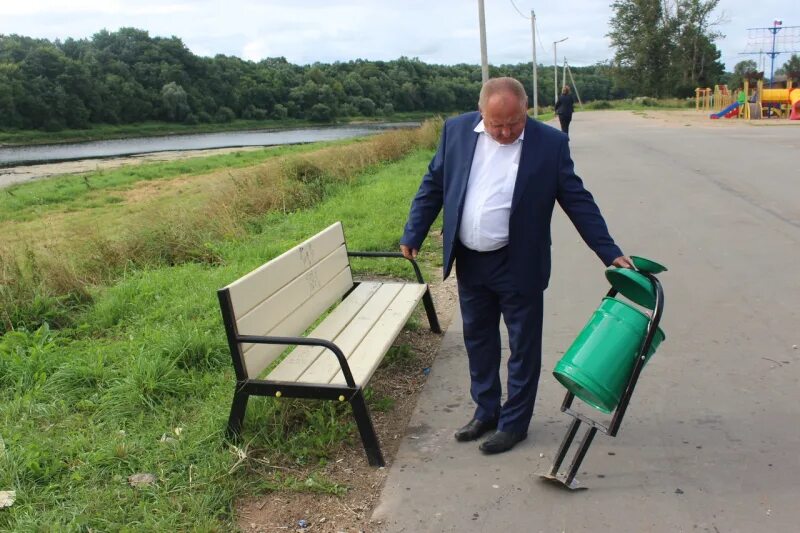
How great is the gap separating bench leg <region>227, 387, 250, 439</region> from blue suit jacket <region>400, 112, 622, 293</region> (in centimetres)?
113

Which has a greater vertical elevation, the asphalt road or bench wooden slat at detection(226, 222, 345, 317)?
bench wooden slat at detection(226, 222, 345, 317)

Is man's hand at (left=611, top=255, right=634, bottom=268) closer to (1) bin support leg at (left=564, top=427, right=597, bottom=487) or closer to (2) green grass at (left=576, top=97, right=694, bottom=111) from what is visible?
(1) bin support leg at (left=564, top=427, right=597, bottom=487)

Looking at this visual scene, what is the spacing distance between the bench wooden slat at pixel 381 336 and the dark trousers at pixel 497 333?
510mm

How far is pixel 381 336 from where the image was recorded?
3.93 metres

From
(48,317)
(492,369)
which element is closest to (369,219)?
(48,317)

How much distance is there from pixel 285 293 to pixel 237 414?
72 cm

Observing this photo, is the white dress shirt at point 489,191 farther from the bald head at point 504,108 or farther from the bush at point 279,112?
the bush at point 279,112

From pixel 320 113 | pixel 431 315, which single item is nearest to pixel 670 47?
pixel 320 113

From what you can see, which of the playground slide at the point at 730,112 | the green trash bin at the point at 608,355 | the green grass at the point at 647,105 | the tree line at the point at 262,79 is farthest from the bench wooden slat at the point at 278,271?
the tree line at the point at 262,79

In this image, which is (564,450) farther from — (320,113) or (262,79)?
(262,79)

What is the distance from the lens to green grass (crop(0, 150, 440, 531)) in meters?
2.84

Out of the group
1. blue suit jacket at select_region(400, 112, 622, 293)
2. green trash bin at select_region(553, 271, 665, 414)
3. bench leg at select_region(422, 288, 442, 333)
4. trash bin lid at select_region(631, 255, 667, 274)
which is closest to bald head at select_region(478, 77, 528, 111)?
blue suit jacket at select_region(400, 112, 622, 293)

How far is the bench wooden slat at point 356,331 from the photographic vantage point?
3.38 m

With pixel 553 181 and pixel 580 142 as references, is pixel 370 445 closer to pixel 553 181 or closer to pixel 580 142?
pixel 553 181
